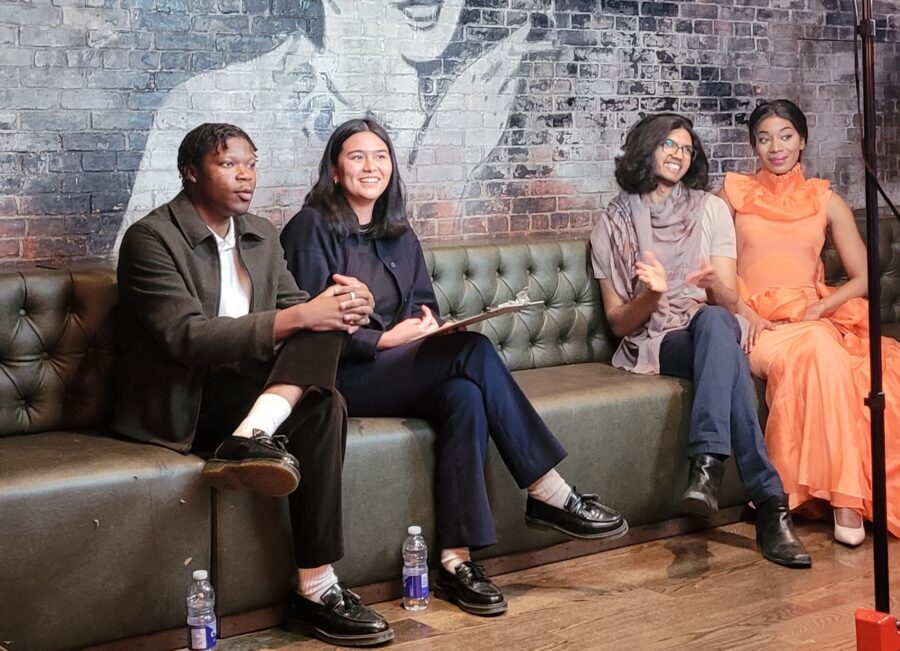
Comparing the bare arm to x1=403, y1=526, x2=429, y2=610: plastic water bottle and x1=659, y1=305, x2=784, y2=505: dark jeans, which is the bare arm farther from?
x1=403, y1=526, x2=429, y2=610: plastic water bottle

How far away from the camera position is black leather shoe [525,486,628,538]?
348 cm

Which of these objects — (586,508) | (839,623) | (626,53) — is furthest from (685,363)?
(626,53)

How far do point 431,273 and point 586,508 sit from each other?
105cm

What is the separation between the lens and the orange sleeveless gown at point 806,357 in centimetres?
398

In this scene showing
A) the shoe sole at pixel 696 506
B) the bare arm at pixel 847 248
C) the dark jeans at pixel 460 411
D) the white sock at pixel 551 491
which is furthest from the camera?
the bare arm at pixel 847 248

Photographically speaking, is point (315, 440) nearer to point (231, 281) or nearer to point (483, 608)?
point (231, 281)

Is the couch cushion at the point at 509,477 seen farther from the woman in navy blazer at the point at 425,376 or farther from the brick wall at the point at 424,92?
the brick wall at the point at 424,92

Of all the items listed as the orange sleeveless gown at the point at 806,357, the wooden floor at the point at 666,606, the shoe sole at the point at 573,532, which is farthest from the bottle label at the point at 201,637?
the orange sleeveless gown at the point at 806,357

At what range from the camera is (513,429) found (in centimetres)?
345

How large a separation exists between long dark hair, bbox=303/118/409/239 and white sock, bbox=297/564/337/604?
98cm

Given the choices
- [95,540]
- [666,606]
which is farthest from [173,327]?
[666,606]

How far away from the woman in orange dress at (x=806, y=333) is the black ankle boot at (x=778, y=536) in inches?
7.5

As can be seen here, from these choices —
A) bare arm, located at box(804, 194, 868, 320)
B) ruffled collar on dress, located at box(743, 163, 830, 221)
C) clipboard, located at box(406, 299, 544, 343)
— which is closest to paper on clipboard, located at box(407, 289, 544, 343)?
clipboard, located at box(406, 299, 544, 343)

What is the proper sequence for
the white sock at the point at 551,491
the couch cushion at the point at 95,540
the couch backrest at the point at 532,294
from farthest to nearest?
the couch backrest at the point at 532,294 < the white sock at the point at 551,491 < the couch cushion at the point at 95,540
